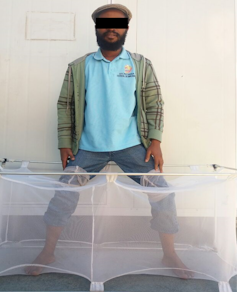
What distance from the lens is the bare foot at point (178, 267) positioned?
4.13 ft

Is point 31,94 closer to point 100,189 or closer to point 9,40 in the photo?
point 9,40

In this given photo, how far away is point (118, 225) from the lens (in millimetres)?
1237

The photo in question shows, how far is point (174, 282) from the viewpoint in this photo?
1.29m

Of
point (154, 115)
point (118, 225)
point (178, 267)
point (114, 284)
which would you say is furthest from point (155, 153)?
point (114, 284)

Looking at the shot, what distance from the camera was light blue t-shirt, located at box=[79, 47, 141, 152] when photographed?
1462 millimetres

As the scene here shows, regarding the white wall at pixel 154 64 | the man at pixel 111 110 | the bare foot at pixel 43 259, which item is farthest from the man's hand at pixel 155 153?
the bare foot at pixel 43 259

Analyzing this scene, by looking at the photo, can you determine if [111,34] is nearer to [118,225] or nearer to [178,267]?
[118,225]

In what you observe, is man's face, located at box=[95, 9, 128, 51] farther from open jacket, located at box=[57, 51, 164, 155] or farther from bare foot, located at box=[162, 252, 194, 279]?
bare foot, located at box=[162, 252, 194, 279]

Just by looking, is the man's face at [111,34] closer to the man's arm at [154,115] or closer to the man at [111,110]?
the man at [111,110]

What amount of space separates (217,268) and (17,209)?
909 mm

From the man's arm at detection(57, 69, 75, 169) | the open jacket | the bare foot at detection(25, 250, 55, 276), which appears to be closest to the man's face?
the open jacket

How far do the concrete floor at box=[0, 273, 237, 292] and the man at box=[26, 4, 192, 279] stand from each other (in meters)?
0.52

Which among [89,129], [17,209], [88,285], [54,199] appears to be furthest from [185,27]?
[88,285]

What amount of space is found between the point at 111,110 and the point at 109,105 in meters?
0.03
